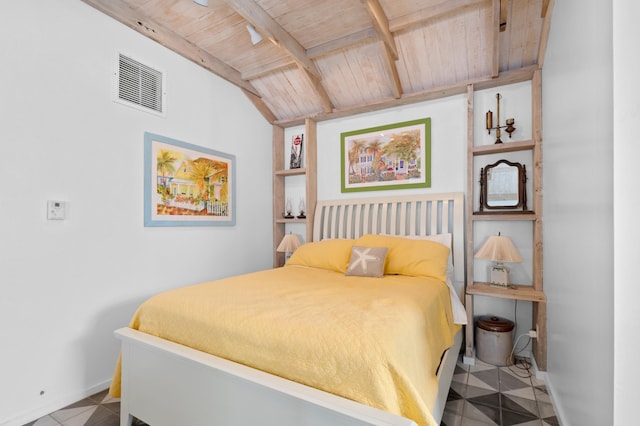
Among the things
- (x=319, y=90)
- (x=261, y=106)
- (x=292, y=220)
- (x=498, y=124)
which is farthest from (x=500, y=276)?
(x=261, y=106)

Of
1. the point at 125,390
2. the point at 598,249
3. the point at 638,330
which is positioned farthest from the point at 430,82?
the point at 125,390

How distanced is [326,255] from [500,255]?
1.37 m

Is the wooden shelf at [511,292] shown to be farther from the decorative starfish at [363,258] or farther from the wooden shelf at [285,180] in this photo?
the wooden shelf at [285,180]

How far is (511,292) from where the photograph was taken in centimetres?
223

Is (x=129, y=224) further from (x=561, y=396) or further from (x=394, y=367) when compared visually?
(x=561, y=396)

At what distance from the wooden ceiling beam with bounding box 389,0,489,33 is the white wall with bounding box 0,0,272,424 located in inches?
74.4

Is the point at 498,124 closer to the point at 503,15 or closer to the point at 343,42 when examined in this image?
the point at 503,15

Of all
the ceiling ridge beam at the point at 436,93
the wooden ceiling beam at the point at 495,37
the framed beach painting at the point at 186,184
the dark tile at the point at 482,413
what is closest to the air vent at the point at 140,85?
the framed beach painting at the point at 186,184

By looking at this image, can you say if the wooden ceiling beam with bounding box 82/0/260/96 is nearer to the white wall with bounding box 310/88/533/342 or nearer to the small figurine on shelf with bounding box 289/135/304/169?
the small figurine on shelf with bounding box 289/135/304/169

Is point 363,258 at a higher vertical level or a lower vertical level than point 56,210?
lower

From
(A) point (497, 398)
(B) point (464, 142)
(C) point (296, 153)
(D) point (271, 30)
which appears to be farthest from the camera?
(C) point (296, 153)

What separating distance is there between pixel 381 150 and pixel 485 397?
2.26 metres

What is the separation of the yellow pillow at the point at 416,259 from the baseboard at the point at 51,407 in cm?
220

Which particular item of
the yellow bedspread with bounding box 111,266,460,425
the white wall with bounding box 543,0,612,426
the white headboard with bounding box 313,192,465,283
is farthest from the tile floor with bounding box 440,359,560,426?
the white headboard with bounding box 313,192,465,283
